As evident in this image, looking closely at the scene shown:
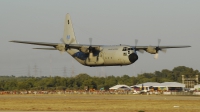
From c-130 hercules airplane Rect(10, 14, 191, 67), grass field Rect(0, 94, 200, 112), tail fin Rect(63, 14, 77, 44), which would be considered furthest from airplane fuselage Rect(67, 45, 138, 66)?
grass field Rect(0, 94, 200, 112)

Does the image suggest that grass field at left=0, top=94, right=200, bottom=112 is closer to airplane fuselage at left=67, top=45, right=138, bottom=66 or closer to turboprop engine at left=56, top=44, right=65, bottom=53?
airplane fuselage at left=67, top=45, right=138, bottom=66

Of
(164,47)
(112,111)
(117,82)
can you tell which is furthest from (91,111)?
(117,82)

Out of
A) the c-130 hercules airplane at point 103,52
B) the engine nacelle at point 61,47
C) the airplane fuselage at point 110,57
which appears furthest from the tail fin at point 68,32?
the engine nacelle at point 61,47

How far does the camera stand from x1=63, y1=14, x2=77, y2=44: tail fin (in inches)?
3339

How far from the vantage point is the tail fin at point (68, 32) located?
8481cm

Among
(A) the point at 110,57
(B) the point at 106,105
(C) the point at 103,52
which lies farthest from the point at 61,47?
(B) the point at 106,105

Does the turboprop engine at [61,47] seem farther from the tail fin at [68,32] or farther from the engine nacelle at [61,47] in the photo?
the tail fin at [68,32]

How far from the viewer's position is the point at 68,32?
281ft

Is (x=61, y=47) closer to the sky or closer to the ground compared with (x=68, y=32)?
closer to the ground

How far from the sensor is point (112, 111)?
A: 136ft

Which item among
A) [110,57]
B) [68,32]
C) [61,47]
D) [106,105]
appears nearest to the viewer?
[106,105]

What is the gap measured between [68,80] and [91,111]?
88.9 m

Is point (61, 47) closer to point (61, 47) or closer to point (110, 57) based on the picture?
point (61, 47)

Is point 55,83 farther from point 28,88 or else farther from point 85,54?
point 85,54
